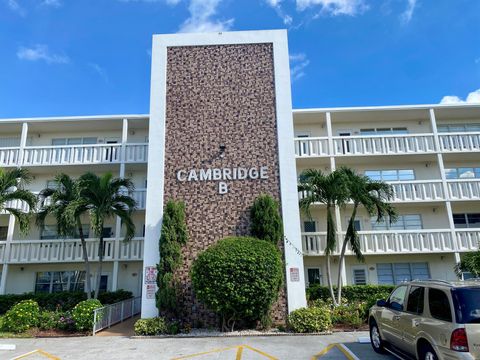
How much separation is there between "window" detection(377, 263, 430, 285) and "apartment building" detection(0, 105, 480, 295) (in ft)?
0.16

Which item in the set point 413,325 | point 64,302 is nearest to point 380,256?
point 413,325

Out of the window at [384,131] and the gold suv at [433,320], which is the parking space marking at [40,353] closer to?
the gold suv at [433,320]

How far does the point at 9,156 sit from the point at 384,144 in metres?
19.6

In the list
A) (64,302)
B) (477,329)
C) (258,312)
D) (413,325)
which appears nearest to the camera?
(477,329)

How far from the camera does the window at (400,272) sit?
18375 mm

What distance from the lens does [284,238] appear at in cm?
1384

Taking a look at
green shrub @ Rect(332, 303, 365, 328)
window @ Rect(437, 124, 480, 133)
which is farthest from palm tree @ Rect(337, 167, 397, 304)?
window @ Rect(437, 124, 480, 133)

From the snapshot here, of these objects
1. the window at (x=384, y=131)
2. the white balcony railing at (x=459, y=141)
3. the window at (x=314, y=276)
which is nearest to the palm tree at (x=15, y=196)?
the window at (x=314, y=276)

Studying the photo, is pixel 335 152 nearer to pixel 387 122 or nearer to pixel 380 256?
pixel 387 122

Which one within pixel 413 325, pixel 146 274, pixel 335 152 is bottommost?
pixel 413 325

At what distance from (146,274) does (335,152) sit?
36.2 ft

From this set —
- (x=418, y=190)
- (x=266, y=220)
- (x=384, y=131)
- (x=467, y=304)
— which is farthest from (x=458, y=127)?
(x=467, y=304)

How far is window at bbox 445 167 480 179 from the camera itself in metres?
20.0

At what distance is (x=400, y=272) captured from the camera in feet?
60.5
